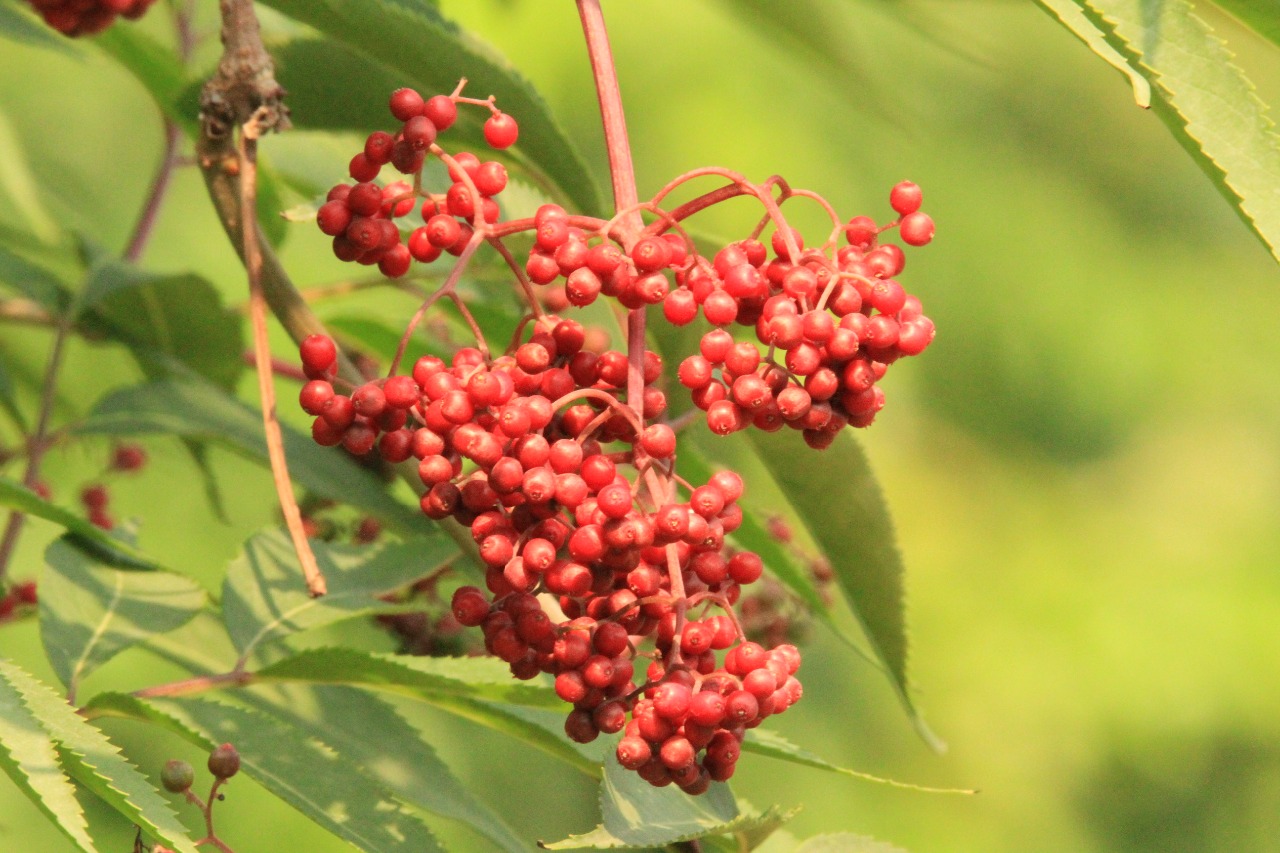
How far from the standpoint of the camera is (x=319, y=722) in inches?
34.8

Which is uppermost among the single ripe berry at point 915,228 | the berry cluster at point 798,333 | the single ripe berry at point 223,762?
the single ripe berry at point 915,228

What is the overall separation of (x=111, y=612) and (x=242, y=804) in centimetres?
116

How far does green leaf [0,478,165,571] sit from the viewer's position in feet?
2.59

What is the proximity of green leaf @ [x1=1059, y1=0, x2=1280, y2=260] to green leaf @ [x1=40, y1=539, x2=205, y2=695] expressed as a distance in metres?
0.60

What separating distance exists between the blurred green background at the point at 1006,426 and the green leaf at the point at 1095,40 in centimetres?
152

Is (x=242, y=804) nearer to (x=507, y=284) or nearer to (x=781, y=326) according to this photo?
(x=507, y=284)

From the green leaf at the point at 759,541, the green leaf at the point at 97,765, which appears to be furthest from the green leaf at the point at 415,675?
the green leaf at the point at 759,541

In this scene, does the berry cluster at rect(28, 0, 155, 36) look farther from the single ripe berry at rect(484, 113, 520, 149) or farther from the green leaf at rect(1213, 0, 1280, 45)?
the green leaf at rect(1213, 0, 1280, 45)

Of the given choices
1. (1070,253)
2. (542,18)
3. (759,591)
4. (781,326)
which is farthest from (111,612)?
(1070,253)

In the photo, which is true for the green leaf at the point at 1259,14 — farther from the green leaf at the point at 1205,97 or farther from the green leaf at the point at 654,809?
the green leaf at the point at 654,809

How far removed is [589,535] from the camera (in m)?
0.60

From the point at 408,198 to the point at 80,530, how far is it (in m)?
0.31

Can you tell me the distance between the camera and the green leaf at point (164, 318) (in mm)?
1077

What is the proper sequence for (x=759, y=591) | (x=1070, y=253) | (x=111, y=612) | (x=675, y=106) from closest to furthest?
(x=111, y=612)
(x=759, y=591)
(x=675, y=106)
(x=1070, y=253)
